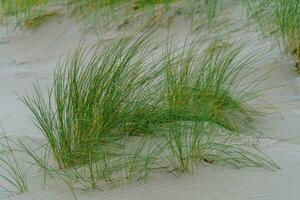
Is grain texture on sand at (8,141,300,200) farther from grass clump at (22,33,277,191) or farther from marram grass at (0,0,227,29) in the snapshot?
marram grass at (0,0,227,29)

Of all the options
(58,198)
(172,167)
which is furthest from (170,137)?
(58,198)

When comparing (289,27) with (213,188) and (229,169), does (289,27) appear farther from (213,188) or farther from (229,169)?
(213,188)

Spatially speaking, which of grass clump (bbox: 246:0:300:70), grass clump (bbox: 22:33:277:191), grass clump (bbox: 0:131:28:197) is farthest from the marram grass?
grass clump (bbox: 0:131:28:197)

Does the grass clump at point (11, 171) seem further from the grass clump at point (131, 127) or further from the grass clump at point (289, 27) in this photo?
the grass clump at point (289, 27)

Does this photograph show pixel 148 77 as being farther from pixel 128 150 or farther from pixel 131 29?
pixel 131 29

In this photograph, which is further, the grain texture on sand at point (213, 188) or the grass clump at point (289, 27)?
the grass clump at point (289, 27)

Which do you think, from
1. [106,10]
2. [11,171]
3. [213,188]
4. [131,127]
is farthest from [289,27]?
[106,10]

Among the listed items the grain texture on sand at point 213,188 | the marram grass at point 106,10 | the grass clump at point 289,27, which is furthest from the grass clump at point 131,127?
the marram grass at point 106,10
